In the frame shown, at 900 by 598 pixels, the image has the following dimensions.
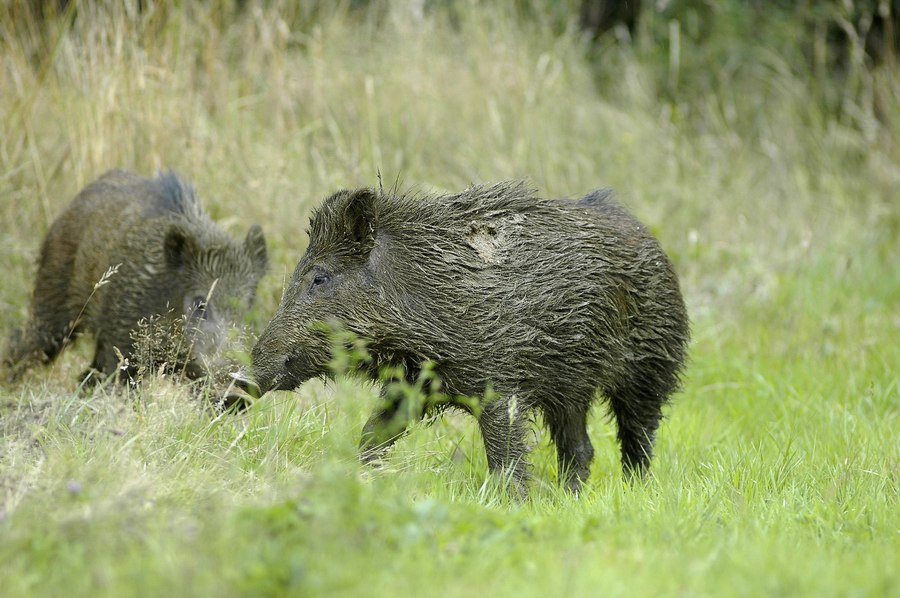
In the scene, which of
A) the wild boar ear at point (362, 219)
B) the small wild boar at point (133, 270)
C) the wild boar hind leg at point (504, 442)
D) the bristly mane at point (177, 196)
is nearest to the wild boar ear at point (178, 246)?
the small wild boar at point (133, 270)

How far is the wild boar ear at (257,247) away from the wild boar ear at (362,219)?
70.5 inches

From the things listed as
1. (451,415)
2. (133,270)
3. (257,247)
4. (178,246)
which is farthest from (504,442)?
(133,270)

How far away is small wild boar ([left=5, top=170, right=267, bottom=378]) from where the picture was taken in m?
6.00

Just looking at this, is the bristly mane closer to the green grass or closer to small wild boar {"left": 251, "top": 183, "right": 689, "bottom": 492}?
the green grass

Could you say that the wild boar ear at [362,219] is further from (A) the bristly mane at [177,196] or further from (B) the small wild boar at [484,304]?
(A) the bristly mane at [177,196]

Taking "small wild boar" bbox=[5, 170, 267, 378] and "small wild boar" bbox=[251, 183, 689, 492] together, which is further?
"small wild boar" bbox=[5, 170, 267, 378]

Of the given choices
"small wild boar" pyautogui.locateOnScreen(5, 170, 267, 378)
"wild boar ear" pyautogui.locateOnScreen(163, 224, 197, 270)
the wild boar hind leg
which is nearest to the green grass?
the wild boar hind leg

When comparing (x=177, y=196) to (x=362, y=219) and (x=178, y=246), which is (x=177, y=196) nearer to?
(x=178, y=246)

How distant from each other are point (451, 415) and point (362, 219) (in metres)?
1.13

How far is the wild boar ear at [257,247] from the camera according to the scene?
6.16m

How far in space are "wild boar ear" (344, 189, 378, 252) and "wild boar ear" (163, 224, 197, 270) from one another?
1.78 metres

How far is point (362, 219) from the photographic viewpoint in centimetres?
449

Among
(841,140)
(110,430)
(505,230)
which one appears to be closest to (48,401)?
(110,430)

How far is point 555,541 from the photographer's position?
3.23 metres
